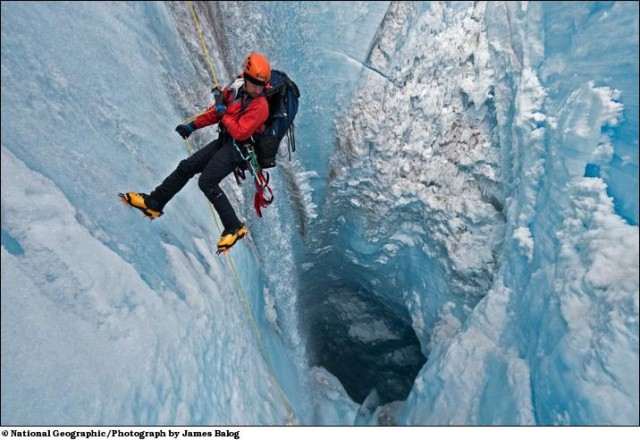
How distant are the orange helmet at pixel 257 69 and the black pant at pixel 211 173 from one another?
604 mm

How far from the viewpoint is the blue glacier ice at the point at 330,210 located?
276 cm

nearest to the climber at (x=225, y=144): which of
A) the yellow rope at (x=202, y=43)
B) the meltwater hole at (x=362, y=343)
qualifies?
the yellow rope at (x=202, y=43)

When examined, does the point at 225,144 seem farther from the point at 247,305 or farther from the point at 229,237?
the point at 247,305

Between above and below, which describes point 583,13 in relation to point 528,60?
above

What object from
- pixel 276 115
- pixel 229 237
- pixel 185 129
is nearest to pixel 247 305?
pixel 229 237

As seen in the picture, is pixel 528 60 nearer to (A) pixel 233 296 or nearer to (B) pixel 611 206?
(B) pixel 611 206

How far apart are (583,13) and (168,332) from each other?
4.73m

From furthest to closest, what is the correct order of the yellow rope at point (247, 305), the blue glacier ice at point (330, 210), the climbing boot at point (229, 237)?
the yellow rope at point (247, 305)
the climbing boot at point (229, 237)
the blue glacier ice at point (330, 210)

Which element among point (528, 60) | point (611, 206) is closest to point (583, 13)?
point (528, 60)

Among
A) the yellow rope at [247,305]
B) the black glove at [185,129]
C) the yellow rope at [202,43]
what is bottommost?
the yellow rope at [247,305]

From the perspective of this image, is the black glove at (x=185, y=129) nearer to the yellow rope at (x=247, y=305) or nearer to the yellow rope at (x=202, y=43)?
the yellow rope at (x=247, y=305)

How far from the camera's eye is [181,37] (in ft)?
16.6

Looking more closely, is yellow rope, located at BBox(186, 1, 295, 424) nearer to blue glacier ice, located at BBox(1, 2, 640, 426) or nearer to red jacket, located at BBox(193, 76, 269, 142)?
blue glacier ice, located at BBox(1, 2, 640, 426)

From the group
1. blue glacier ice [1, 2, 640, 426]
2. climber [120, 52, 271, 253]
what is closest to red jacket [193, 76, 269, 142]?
climber [120, 52, 271, 253]
